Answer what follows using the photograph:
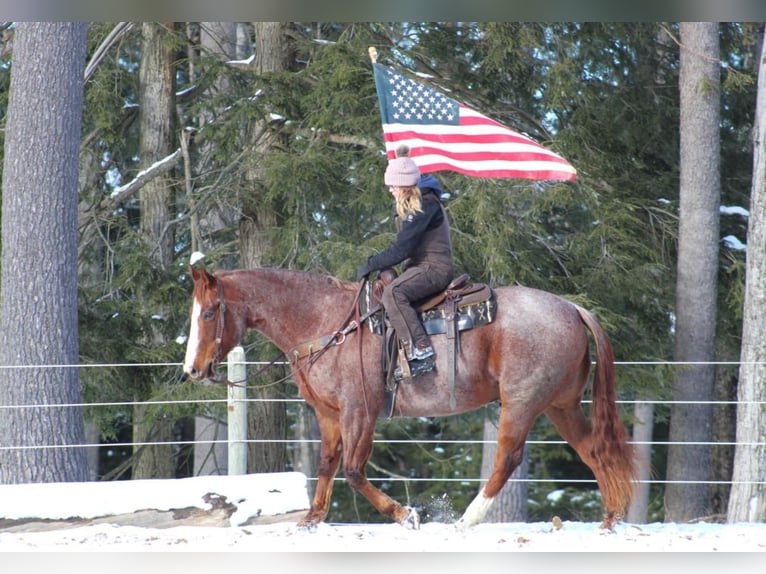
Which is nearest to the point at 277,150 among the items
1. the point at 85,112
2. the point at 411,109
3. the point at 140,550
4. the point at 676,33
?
the point at 85,112

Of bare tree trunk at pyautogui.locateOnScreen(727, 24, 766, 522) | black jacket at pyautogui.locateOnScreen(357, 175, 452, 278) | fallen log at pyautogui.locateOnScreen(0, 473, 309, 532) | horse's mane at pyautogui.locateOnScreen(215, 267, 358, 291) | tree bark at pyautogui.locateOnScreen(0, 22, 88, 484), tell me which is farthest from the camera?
→ bare tree trunk at pyautogui.locateOnScreen(727, 24, 766, 522)

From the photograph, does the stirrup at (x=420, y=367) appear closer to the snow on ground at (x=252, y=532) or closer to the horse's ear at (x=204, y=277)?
the snow on ground at (x=252, y=532)

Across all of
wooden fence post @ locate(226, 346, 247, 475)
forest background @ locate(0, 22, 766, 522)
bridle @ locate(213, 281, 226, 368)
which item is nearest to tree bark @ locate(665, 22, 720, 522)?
forest background @ locate(0, 22, 766, 522)

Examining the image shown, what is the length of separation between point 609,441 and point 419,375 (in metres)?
1.30

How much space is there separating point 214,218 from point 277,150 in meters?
2.64

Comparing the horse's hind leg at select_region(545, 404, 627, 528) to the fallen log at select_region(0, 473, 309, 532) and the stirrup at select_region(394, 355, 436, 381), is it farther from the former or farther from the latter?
the fallen log at select_region(0, 473, 309, 532)

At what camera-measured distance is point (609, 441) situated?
6371 millimetres

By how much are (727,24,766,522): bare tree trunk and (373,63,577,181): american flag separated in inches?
133

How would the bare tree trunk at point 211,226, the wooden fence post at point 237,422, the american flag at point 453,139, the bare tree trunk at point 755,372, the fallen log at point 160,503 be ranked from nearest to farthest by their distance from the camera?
the fallen log at point 160,503 < the american flag at point 453,139 < the wooden fence post at point 237,422 < the bare tree trunk at point 755,372 < the bare tree trunk at point 211,226

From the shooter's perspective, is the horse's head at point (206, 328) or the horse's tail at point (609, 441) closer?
the horse's head at point (206, 328)

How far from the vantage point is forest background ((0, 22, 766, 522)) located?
10.7 m

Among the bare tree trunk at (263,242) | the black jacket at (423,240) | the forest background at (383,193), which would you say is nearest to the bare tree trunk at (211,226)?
the forest background at (383,193)

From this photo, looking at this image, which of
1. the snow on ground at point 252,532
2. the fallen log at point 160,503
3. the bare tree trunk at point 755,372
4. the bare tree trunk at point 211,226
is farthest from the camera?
the bare tree trunk at point 211,226

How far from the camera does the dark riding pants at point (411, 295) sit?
6172mm
